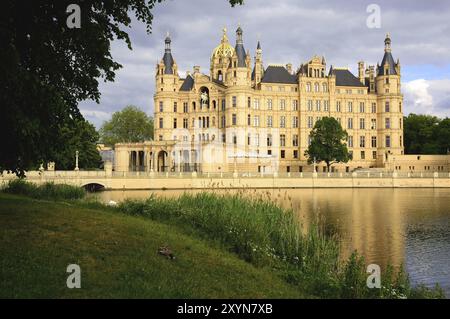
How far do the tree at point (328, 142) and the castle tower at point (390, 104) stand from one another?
15.8 meters

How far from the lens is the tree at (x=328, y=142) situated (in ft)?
256

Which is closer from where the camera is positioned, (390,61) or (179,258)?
(179,258)

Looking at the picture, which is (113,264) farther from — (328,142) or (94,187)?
(328,142)

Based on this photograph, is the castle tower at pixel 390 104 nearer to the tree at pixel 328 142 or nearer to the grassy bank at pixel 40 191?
the tree at pixel 328 142

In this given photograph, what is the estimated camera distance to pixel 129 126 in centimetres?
11038

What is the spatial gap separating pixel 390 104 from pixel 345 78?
9516mm

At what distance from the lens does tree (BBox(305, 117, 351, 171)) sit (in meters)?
77.9

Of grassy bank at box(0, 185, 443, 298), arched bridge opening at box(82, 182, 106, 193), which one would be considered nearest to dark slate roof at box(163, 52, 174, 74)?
arched bridge opening at box(82, 182, 106, 193)

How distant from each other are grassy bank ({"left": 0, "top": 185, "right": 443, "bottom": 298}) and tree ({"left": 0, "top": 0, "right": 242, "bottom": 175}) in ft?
8.13

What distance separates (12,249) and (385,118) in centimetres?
8814

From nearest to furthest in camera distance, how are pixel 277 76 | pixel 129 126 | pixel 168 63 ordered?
1. pixel 168 63
2. pixel 277 76
3. pixel 129 126

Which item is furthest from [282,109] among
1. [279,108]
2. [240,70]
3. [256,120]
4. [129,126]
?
[129,126]

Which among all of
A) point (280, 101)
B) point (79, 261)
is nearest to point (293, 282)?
point (79, 261)

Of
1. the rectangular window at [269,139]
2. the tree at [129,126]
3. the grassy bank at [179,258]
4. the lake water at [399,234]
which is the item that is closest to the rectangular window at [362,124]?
A: the rectangular window at [269,139]
